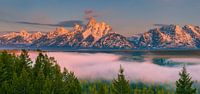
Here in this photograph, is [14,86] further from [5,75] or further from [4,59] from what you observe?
[4,59]

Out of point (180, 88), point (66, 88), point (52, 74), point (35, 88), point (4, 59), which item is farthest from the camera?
point (52, 74)

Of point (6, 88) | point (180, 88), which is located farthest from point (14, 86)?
point (180, 88)

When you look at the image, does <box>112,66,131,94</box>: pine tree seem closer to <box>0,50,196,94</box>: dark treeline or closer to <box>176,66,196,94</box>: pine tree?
<box>0,50,196,94</box>: dark treeline

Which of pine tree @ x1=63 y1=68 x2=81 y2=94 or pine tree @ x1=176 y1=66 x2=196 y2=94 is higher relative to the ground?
pine tree @ x1=176 y1=66 x2=196 y2=94

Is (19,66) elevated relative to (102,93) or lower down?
elevated

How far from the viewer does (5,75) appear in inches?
3310

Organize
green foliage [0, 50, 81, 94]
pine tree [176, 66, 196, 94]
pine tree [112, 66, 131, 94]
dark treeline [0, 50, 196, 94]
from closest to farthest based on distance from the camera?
pine tree [176, 66, 196, 94], dark treeline [0, 50, 196, 94], green foliage [0, 50, 81, 94], pine tree [112, 66, 131, 94]

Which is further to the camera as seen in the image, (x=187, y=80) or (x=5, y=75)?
(x=5, y=75)

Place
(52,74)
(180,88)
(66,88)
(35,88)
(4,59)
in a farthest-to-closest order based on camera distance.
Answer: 1. (52,74)
2. (4,59)
3. (66,88)
4. (35,88)
5. (180,88)

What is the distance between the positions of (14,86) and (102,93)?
29.3 meters

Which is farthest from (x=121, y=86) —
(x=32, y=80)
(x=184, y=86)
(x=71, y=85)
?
(x=32, y=80)

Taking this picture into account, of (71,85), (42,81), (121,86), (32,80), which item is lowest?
(71,85)

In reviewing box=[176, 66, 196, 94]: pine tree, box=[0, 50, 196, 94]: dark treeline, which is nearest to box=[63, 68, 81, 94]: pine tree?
box=[0, 50, 196, 94]: dark treeline

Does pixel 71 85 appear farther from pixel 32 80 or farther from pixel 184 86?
pixel 184 86
